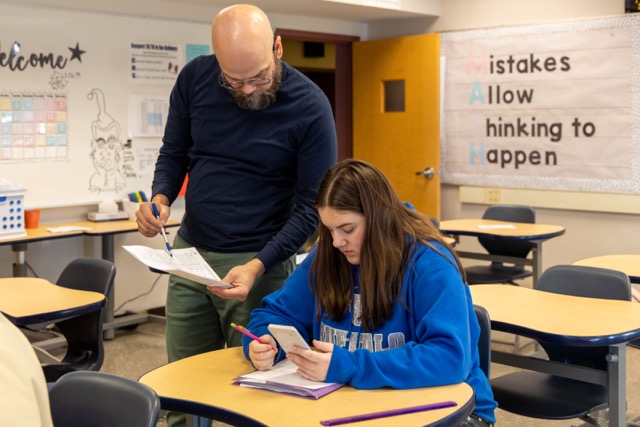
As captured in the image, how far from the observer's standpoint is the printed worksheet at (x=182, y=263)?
2084 millimetres

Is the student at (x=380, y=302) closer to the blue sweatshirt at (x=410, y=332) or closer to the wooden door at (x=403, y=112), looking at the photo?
the blue sweatshirt at (x=410, y=332)

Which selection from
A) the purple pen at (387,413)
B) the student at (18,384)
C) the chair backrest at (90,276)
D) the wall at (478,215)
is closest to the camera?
the student at (18,384)

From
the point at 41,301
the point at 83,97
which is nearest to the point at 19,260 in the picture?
the point at 83,97

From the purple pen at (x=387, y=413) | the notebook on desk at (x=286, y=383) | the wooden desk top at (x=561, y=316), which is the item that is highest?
the notebook on desk at (x=286, y=383)

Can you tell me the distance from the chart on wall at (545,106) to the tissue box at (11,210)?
3654 mm

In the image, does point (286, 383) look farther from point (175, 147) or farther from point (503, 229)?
point (503, 229)

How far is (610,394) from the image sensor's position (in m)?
2.67

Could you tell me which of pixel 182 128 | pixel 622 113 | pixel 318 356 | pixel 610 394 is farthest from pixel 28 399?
pixel 622 113

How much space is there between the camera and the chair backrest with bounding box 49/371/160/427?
5.66 feet

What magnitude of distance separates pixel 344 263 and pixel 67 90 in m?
3.91

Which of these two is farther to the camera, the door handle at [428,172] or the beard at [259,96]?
the door handle at [428,172]

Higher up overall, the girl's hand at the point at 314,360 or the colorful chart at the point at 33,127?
the colorful chart at the point at 33,127

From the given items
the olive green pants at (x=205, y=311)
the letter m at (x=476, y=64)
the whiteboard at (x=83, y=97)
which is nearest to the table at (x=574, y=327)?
the olive green pants at (x=205, y=311)

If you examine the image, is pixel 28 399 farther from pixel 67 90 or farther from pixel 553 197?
pixel 553 197
